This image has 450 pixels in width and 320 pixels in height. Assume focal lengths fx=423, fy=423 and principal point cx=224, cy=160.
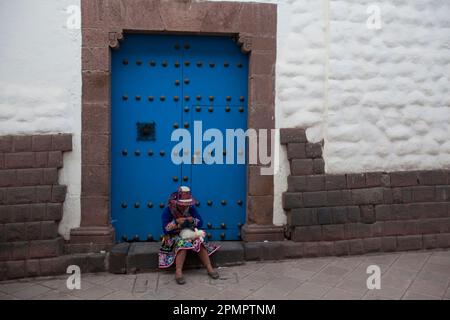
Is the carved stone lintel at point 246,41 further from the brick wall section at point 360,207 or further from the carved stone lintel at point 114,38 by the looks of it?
the carved stone lintel at point 114,38

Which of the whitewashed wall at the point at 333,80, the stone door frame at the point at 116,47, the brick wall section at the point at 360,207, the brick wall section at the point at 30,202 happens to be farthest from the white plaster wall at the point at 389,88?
the brick wall section at the point at 30,202

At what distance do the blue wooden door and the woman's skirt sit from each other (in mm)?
536

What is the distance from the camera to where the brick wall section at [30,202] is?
3.99 m

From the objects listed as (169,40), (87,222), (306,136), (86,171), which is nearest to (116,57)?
(169,40)

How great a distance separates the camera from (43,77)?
414 centimetres

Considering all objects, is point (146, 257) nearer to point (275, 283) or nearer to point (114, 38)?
point (275, 283)

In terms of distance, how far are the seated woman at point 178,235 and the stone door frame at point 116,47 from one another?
62 cm

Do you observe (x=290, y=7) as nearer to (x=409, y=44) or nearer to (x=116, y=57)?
(x=409, y=44)

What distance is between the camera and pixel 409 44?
468 cm

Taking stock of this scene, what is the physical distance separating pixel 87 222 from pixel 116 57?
1734mm

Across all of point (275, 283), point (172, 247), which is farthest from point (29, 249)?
point (275, 283)

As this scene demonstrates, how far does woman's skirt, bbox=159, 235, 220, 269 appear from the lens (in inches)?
156

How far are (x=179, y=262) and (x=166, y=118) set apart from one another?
1536 mm

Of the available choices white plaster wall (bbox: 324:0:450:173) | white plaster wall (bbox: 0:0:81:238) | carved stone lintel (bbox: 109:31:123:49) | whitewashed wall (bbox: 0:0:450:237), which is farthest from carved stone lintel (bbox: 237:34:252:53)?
white plaster wall (bbox: 0:0:81:238)
